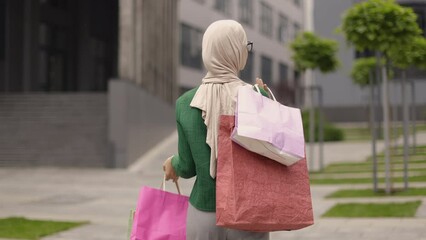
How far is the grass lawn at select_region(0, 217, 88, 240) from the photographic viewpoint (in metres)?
9.24

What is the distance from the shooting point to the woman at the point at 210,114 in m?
3.17

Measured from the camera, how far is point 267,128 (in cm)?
300

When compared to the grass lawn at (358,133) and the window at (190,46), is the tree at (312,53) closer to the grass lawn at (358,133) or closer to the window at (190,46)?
the grass lawn at (358,133)

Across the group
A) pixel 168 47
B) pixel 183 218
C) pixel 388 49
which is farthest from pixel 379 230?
pixel 168 47

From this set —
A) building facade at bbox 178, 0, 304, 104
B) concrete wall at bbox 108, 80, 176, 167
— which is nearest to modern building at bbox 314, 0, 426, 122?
building facade at bbox 178, 0, 304, 104

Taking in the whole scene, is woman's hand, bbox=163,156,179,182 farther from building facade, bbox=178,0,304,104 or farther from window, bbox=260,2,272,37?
window, bbox=260,2,272,37

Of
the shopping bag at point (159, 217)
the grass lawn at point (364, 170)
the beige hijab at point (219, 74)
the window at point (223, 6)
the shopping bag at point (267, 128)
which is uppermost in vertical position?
the window at point (223, 6)

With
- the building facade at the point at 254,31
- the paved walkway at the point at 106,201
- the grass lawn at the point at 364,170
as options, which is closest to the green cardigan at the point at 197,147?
the paved walkway at the point at 106,201

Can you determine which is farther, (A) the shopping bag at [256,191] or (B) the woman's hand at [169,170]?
(B) the woman's hand at [169,170]

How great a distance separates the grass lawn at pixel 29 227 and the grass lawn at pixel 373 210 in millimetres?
3857

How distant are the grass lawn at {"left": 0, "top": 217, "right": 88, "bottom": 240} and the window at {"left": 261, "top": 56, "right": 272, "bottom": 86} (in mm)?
49531

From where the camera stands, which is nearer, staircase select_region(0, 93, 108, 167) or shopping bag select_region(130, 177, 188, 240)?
shopping bag select_region(130, 177, 188, 240)

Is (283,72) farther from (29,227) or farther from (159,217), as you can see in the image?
(159,217)

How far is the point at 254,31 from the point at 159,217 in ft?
177
